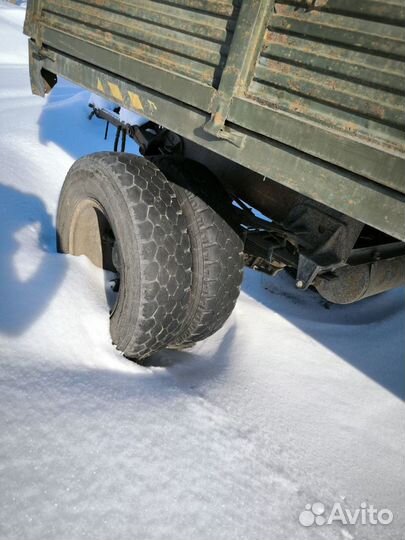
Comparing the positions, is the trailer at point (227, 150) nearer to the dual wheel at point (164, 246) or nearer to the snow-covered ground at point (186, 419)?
the dual wheel at point (164, 246)

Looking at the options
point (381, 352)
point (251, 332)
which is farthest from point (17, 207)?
point (381, 352)

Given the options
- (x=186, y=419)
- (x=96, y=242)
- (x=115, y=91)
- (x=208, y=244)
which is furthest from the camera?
(x=96, y=242)

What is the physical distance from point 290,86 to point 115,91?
941 millimetres

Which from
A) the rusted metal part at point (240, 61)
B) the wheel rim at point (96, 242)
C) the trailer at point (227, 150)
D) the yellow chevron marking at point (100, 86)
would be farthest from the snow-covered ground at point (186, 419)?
the rusted metal part at point (240, 61)

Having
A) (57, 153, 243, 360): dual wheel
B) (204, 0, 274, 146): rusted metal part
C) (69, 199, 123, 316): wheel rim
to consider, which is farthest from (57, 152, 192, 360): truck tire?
(204, 0, 274, 146): rusted metal part

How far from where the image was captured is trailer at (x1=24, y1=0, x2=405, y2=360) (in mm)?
1141

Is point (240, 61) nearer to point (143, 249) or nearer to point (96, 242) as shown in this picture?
point (143, 249)

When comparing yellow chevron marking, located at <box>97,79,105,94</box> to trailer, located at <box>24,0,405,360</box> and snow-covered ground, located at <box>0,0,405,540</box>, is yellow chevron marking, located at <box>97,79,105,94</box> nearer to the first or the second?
trailer, located at <box>24,0,405,360</box>

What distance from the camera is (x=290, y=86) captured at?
127cm

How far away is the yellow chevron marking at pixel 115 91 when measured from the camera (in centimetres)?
187

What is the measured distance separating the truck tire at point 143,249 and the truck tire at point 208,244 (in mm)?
67

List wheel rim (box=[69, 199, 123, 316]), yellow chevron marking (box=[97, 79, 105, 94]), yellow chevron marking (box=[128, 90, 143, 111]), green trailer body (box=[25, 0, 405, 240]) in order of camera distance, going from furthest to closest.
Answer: wheel rim (box=[69, 199, 123, 316]), yellow chevron marking (box=[97, 79, 105, 94]), yellow chevron marking (box=[128, 90, 143, 111]), green trailer body (box=[25, 0, 405, 240])

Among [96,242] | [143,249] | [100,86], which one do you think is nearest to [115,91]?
[100,86]

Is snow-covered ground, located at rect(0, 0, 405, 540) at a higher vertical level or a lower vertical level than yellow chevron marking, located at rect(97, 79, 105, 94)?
lower
